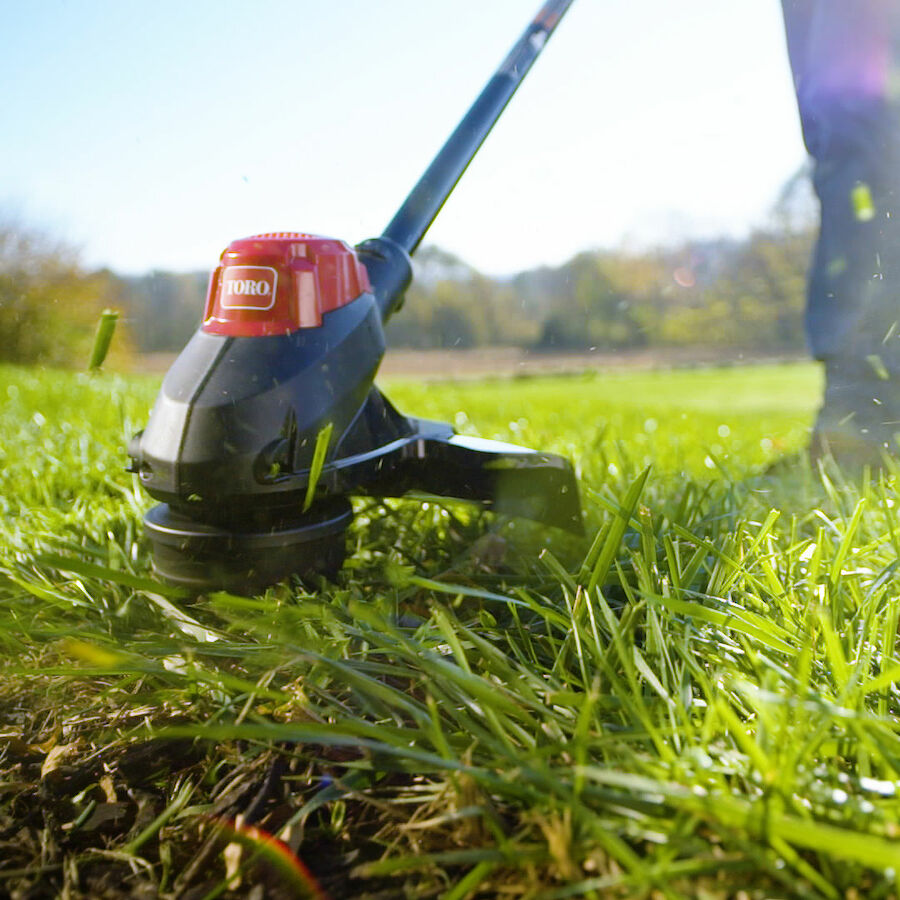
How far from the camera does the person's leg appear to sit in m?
2.06

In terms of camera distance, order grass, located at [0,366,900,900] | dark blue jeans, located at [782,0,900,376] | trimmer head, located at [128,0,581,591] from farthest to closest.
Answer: dark blue jeans, located at [782,0,900,376] < trimmer head, located at [128,0,581,591] < grass, located at [0,366,900,900]

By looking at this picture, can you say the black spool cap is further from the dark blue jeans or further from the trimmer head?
the dark blue jeans

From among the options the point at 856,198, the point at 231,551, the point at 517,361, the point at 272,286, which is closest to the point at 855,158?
the point at 856,198

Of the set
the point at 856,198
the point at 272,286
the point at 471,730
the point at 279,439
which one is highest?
the point at 856,198

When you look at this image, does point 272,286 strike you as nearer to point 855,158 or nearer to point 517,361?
point 855,158

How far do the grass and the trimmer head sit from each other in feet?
0.31

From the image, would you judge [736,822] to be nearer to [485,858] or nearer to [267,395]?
[485,858]

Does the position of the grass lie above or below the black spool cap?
below

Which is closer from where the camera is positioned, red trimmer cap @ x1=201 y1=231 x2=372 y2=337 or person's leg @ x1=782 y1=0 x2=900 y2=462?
red trimmer cap @ x1=201 y1=231 x2=372 y2=337

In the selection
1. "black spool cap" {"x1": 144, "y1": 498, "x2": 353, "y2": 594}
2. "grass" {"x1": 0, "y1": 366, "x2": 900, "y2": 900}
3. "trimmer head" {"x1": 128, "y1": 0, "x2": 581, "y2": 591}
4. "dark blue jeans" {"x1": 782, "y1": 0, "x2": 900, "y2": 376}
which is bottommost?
"grass" {"x1": 0, "y1": 366, "x2": 900, "y2": 900}

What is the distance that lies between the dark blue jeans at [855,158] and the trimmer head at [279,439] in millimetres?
1248

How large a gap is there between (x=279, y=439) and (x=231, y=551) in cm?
18

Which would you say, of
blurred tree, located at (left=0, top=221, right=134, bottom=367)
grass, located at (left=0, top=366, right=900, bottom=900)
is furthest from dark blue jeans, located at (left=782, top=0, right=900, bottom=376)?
blurred tree, located at (left=0, top=221, right=134, bottom=367)

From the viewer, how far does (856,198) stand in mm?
2143
